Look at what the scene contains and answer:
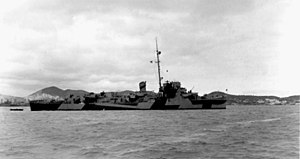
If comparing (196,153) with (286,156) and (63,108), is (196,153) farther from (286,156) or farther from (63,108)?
(63,108)

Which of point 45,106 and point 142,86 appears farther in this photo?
point 45,106

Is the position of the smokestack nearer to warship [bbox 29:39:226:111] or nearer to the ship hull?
warship [bbox 29:39:226:111]

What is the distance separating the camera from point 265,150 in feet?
47.2

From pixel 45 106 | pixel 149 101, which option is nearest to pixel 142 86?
pixel 149 101

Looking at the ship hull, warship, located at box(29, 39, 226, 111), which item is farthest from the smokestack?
the ship hull

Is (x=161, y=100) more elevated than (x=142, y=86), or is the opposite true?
(x=142, y=86)

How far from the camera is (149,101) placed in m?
72.6

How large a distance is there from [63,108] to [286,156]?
7424 cm

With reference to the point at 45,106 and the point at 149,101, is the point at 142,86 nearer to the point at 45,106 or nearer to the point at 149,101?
the point at 149,101

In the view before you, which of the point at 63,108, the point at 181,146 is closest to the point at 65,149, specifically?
the point at 181,146

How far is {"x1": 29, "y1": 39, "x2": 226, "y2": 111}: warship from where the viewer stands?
7125 cm

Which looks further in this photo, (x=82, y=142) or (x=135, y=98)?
(x=135, y=98)

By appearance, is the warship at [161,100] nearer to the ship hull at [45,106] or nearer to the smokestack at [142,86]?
the smokestack at [142,86]

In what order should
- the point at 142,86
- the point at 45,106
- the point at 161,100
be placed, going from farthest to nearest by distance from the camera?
the point at 45,106
the point at 142,86
the point at 161,100
